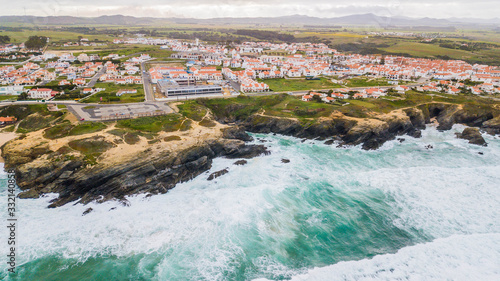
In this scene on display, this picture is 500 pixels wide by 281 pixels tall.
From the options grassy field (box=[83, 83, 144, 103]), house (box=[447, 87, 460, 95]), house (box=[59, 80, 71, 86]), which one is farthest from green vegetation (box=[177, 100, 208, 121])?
house (box=[447, 87, 460, 95])

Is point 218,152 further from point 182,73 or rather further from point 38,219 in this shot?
point 182,73

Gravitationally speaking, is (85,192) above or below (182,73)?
below

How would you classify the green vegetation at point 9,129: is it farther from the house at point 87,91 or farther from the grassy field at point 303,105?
the grassy field at point 303,105

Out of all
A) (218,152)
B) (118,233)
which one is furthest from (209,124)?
(118,233)

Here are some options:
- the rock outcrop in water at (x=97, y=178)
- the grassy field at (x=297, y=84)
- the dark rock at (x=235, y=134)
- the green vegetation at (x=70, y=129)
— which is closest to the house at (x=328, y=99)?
the grassy field at (x=297, y=84)

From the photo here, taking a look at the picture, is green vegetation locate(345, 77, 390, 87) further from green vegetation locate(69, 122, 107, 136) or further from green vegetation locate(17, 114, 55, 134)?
green vegetation locate(17, 114, 55, 134)

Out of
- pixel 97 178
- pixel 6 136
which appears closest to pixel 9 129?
pixel 6 136

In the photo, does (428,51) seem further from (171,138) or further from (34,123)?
(34,123)
